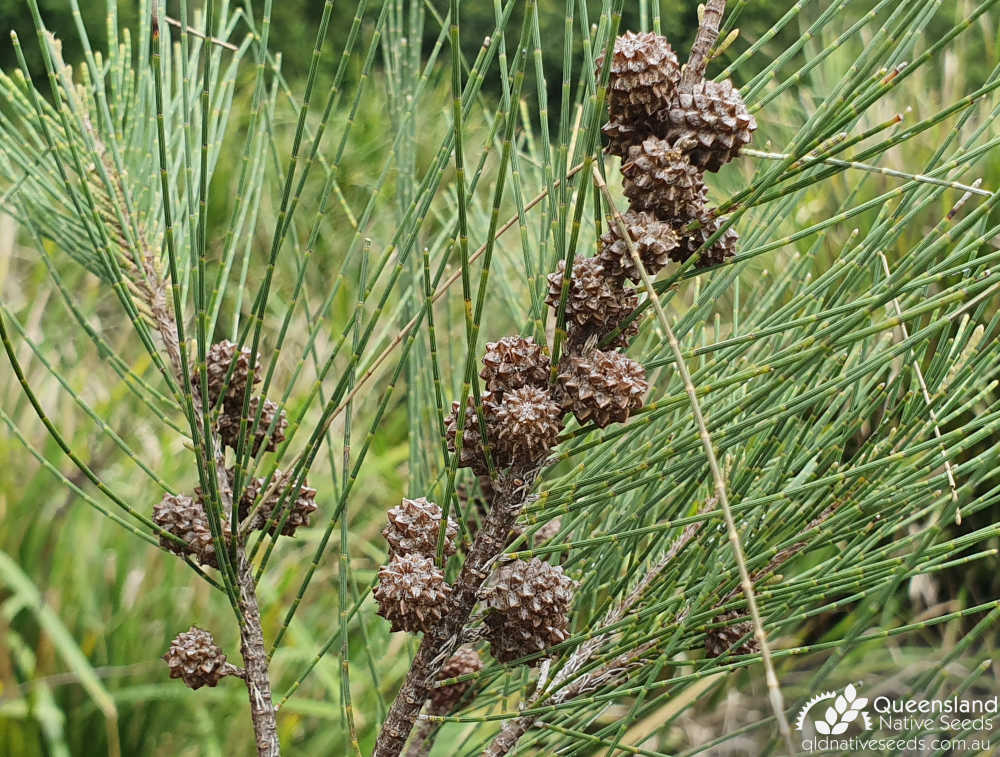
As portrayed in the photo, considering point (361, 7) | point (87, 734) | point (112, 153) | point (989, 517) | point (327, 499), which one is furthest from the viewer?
point (327, 499)

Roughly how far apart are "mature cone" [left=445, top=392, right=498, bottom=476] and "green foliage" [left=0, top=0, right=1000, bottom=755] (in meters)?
0.01

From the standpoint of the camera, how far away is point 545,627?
26 centimetres

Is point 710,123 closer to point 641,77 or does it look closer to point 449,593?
point 641,77

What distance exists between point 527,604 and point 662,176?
0.41ft

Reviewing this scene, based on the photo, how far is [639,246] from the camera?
0.23 metres

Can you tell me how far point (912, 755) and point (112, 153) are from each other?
1.05 meters

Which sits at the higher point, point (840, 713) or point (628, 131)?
point (628, 131)

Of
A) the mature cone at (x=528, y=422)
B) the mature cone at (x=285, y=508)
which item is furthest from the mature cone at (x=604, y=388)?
the mature cone at (x=285, y=508)

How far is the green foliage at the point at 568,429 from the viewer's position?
9.3 inches

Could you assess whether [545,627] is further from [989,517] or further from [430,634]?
[989,517]

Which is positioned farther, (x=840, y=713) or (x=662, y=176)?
(x=840, y=713)

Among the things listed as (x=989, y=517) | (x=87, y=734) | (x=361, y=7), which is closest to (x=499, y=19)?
(x=361, y=7)

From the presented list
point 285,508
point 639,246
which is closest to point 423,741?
point 285,508

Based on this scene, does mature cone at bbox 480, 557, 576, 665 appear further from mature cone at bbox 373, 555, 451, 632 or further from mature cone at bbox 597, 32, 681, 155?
mature cone at bbox 597, 32, 681, 155
